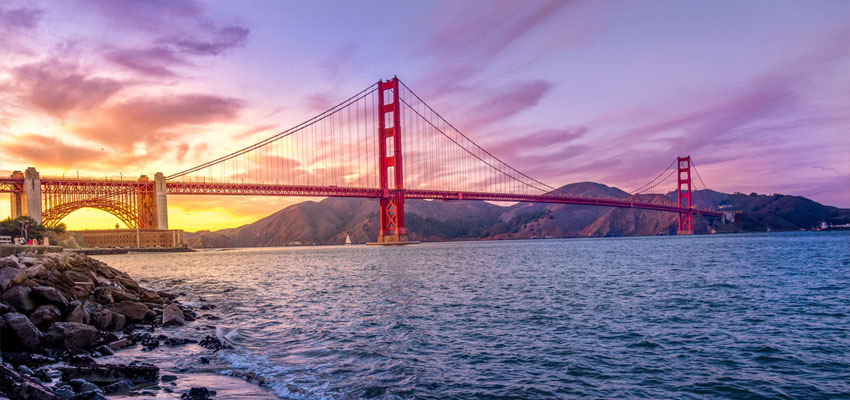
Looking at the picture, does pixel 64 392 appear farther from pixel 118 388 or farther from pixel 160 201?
pixel 160 201

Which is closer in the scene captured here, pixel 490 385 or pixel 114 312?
pixel 490 385

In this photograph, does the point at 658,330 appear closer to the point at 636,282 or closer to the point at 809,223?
the point at 636,282

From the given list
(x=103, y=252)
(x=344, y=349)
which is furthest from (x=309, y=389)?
(x=103, y=252)

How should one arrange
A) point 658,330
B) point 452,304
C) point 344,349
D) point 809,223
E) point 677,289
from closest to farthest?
point 344,349
point 658,330
point 452,304
point 677,289
point 809,223

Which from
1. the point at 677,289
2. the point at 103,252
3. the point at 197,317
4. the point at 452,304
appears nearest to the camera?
the point at 197,317

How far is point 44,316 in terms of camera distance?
36.9 feet

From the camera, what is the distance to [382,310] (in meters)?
16.4

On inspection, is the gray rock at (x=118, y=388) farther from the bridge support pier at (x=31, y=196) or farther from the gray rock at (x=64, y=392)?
the bridge support pier at (x=31, y=196)

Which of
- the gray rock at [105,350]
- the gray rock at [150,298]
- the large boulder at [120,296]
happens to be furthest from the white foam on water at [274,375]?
the gray rock at [150,298]

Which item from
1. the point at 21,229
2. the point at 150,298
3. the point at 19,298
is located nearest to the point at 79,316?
the point at 19,298

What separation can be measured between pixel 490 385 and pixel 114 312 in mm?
10910

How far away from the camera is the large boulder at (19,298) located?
11.4 meters

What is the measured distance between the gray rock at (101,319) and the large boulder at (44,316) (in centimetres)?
119

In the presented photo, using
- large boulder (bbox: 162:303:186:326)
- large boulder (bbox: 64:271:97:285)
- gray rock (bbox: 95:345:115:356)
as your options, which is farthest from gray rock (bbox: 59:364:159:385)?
large boulder (bbox: 64:271:97:285)
